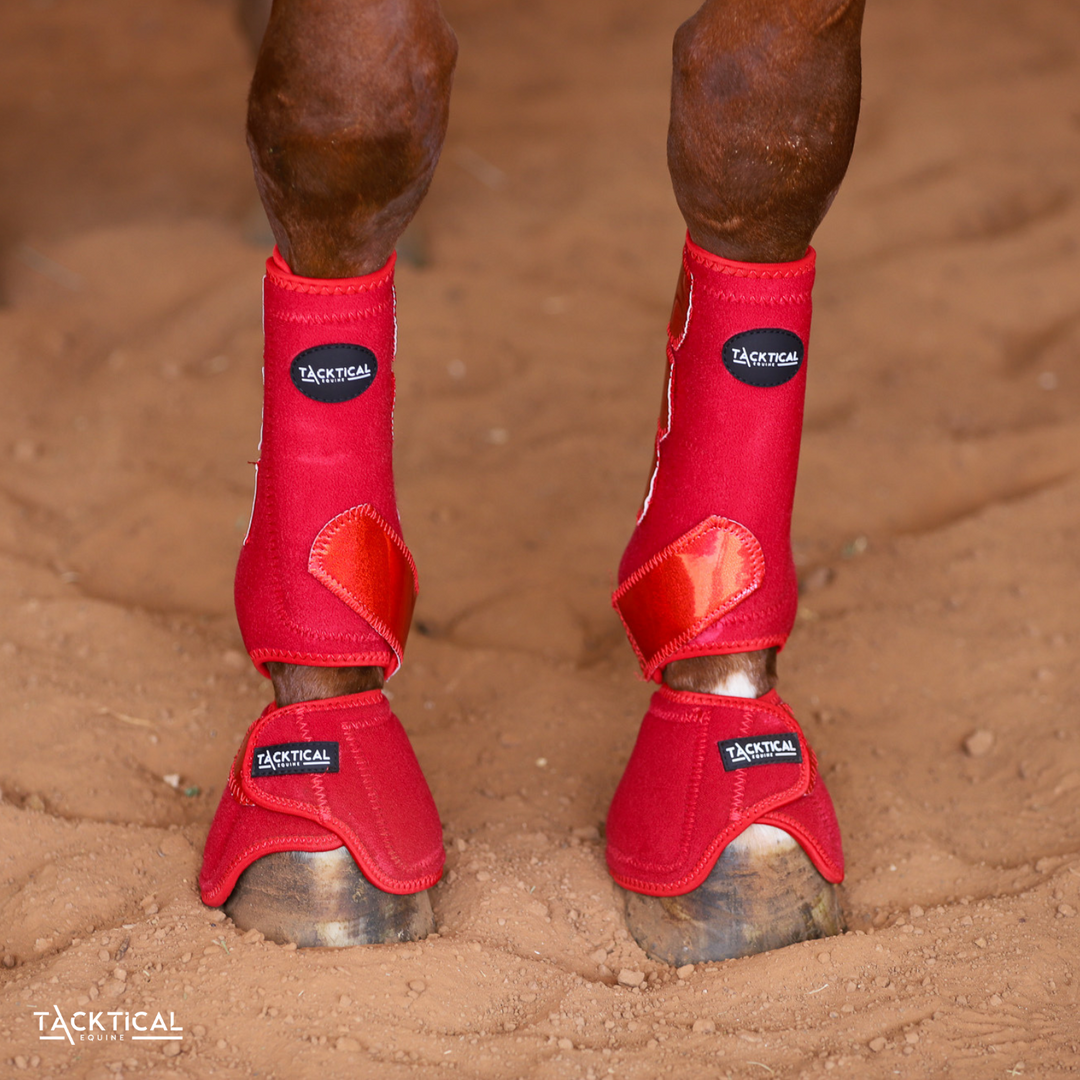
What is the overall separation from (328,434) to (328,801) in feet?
1.07

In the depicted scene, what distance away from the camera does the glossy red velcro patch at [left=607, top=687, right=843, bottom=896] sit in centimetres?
117

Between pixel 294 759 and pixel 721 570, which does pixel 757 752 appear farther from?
pixel 294 759

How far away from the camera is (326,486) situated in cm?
113

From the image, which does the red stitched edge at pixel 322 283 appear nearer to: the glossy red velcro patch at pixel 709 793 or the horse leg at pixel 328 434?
the horse leg at pixel 328 434

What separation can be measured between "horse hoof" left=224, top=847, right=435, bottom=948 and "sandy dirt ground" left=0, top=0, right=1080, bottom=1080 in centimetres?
3

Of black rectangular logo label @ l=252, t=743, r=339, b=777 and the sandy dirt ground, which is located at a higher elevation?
black rectangular logo label @ l=252, t=743, r=339, b=777

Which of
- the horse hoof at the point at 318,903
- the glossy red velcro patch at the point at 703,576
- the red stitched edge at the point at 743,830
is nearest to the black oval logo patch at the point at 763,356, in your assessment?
the glossy red velcro patch at the point at 703,576

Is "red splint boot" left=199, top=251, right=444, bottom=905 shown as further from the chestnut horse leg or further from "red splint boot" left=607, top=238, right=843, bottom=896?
"red splint boot" left=607, top=238, right=843, bottom=896

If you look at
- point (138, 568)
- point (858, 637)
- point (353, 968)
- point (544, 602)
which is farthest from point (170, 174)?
point (353, 968)

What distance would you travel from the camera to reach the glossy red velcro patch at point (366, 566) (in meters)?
1.14

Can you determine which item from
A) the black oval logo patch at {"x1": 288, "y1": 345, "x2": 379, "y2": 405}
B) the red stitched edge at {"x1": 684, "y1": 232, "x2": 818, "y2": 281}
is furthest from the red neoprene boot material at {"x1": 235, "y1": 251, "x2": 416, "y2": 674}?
the red stitched edge at {"x1": 684, "y1": 232, "x2": 818, "y2": 281}

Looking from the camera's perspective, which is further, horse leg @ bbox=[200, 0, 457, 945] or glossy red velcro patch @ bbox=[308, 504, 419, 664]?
glossy red velcro patch @ bbox=[308, 504, 419, 664]

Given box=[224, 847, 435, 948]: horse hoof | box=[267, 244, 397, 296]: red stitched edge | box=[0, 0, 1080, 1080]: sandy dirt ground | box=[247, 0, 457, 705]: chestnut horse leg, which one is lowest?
box=[0, 0, 1080, 1080]: sandy dirt ground

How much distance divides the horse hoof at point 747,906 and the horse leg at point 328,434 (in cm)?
23
